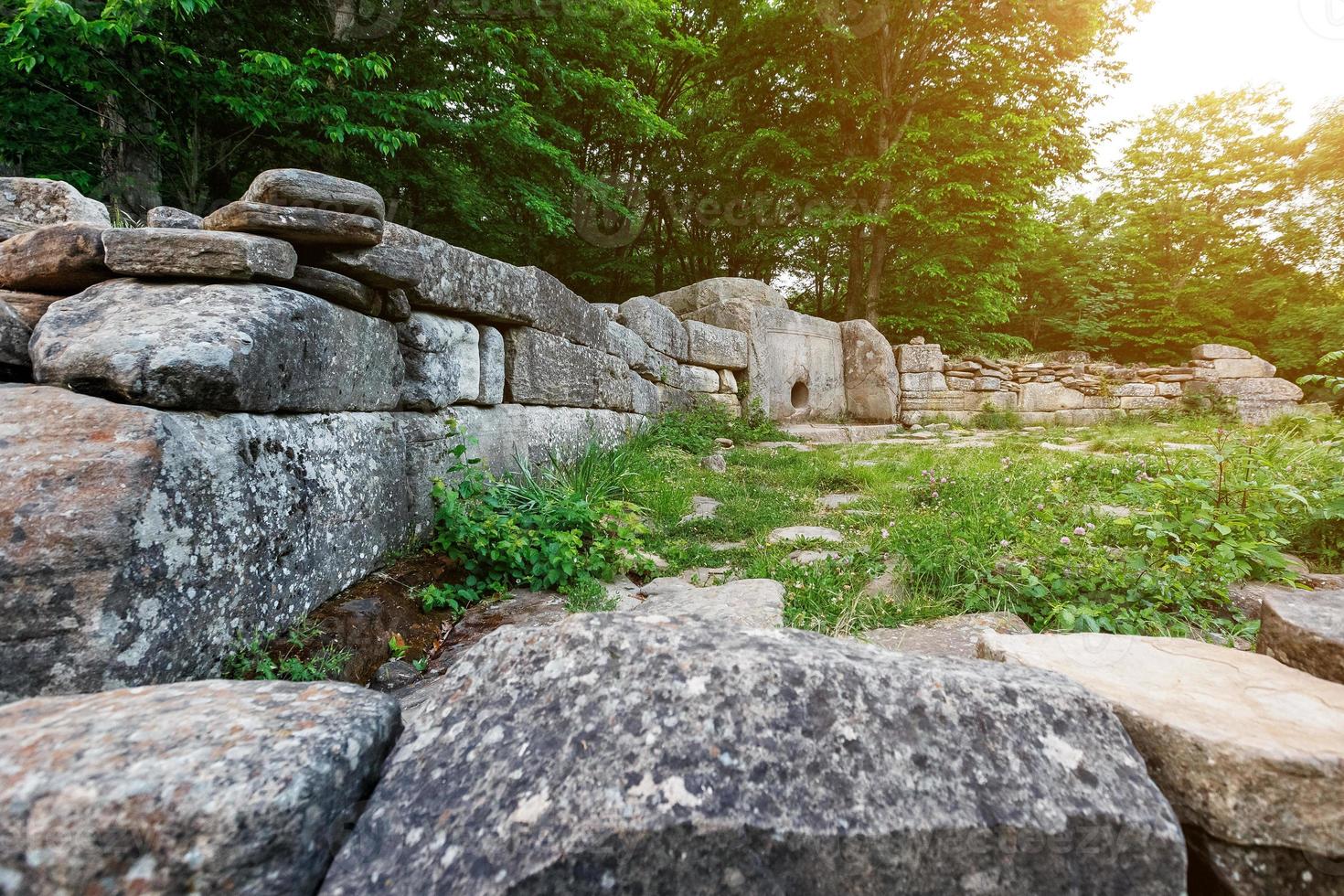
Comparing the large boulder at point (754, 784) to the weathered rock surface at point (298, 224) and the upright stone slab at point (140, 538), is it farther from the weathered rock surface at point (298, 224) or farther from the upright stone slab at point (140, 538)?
the weathered rock surface at point (298, 224)

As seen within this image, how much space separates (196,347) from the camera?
162cm

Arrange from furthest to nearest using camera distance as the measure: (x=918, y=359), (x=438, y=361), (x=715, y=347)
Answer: (x=918, y=359)
(x=715, y=347)
(x=438, y=361)

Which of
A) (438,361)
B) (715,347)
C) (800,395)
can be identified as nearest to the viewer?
(438,361)

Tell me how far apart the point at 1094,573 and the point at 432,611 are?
101 inches

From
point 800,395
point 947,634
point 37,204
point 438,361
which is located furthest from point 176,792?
point 800,395

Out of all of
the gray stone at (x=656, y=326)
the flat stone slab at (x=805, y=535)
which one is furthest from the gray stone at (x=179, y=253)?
the gray stone at (x=656, y=326)

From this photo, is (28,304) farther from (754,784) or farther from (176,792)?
(754,784)

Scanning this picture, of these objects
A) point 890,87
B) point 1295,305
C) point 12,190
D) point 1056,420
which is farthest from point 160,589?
point 1295,305

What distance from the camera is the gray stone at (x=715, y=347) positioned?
7039 millimetres

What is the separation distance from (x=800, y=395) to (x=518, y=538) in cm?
679

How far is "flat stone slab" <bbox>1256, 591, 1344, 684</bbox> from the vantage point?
42.4 inches

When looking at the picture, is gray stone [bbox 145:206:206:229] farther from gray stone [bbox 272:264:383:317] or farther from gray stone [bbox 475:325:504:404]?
gray stone [bbox 475:325:504:404]

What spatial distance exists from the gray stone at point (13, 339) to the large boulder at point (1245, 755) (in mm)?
2920

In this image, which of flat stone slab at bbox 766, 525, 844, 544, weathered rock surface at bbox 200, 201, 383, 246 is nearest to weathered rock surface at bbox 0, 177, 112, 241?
weathered rock surface at bbox 200, 201, 383, 246
